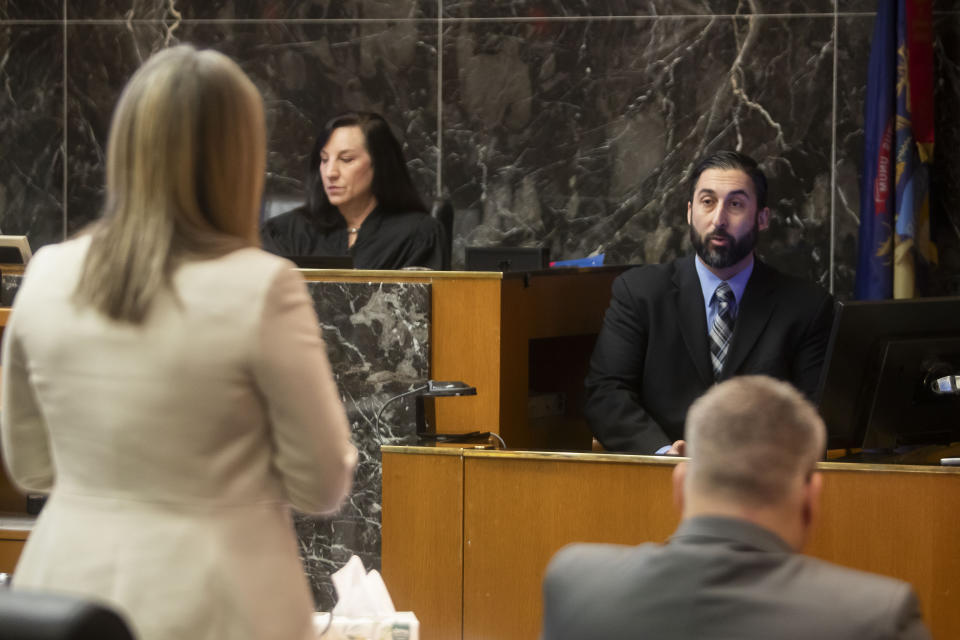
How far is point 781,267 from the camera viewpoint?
5625 millimetres

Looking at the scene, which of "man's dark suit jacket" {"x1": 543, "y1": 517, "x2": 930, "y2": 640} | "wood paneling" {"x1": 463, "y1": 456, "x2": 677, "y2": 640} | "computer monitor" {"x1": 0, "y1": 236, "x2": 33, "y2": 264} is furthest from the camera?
"computer monitor" {"x1": 0, "y1": 236, "x2": 33, "y2": 264}

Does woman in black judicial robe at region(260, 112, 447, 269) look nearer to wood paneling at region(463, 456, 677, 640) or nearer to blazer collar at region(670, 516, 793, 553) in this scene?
wood paneling at region(463, 456, 677, 640)

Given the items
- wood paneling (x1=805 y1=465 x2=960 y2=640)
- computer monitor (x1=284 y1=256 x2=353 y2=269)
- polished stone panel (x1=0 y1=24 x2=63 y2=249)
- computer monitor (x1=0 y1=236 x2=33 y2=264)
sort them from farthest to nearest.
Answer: polished stone panel (x1=0 y1=24 x2=63 y2=249)
computer monitor (x1=0 y1=236 x2=33 y2=264)
computer monitor (x1=284 y1=256 x2=353 y2=269)
wood paneling (x1=805 y1=465 x2=960 y2=640)

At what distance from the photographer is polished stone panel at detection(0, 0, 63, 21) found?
6184 mm

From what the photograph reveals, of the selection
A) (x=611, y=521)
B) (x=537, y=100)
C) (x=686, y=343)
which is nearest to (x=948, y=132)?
(x=537, y=100)

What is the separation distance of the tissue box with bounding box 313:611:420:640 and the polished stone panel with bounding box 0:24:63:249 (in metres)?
4.17

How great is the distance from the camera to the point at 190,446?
1542mm

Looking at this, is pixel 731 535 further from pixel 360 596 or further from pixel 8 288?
pixel 8 288

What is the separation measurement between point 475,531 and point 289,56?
3.64m

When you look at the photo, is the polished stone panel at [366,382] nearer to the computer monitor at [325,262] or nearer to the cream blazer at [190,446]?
the computer monitor at [325,262]

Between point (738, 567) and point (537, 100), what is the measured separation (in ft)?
15.0

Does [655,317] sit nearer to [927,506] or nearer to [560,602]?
[927,506]

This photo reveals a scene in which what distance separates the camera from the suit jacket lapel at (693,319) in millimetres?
3691

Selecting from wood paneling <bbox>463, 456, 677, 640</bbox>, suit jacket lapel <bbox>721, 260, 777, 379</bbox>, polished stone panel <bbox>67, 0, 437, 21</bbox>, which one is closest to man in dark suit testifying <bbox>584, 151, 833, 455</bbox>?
A: suit jacket lapel <bbox>721, 260, 777, 379</bbox>
